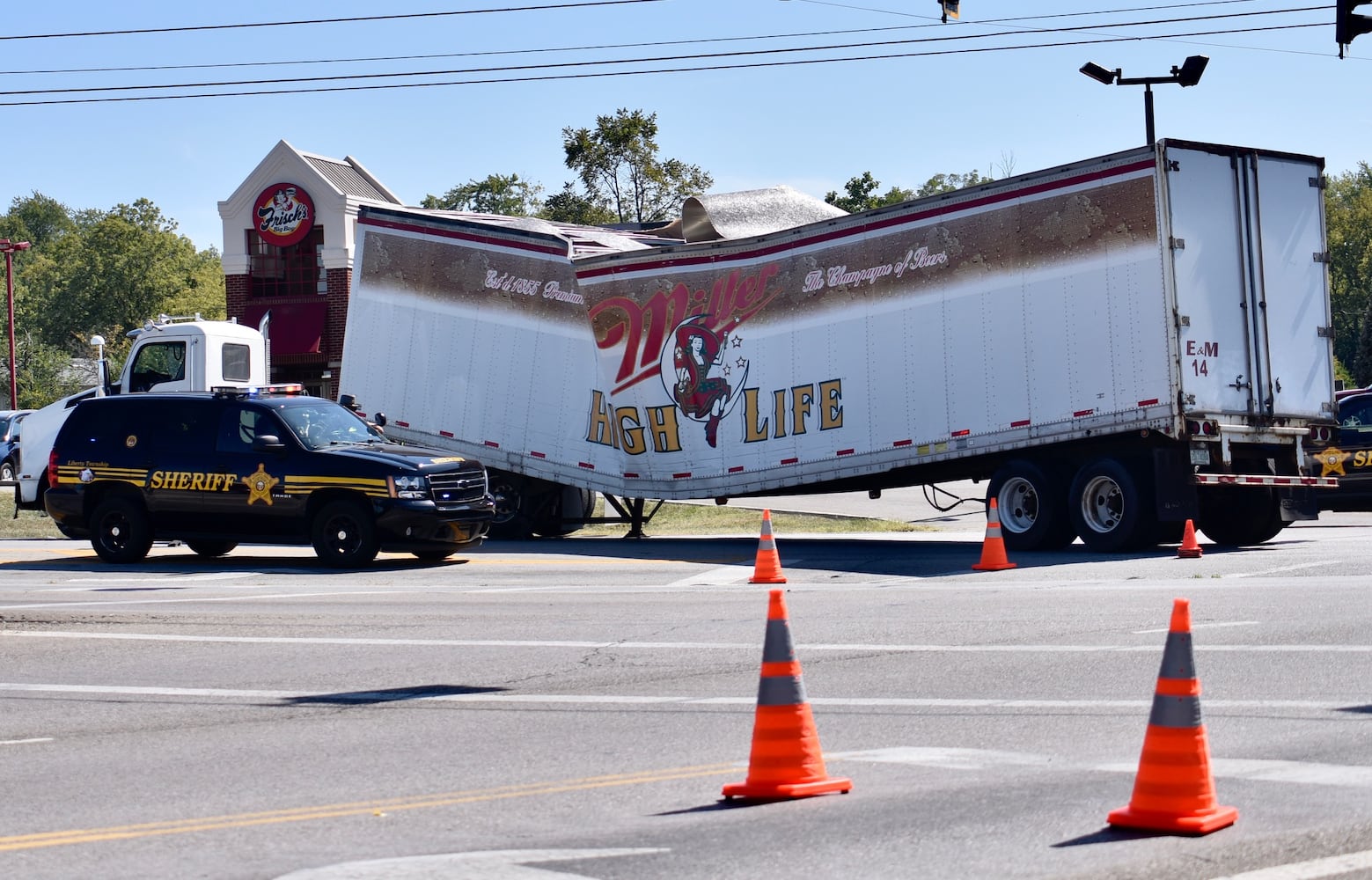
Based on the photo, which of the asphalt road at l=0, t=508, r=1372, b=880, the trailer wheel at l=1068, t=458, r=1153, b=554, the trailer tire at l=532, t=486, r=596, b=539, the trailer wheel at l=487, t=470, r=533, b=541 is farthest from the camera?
the trailer tire at l=532, t=486, r=596, b=539

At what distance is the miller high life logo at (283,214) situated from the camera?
175ft

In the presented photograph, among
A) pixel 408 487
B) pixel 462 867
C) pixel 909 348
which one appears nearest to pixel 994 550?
pixel 909 348

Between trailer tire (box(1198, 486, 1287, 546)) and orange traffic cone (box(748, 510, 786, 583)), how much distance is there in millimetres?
6179

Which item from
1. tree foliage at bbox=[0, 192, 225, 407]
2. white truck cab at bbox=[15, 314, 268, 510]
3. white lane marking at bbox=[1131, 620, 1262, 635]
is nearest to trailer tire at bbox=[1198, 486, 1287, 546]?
white lane marking at bbox=[1131, 620, 1262, 635]

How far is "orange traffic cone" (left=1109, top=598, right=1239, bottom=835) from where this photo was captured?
5965mm

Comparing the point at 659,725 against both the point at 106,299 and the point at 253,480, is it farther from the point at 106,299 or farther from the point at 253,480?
the point at 106,299

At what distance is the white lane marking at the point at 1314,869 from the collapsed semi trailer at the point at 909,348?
12.8 m

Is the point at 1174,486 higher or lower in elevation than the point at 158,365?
lower

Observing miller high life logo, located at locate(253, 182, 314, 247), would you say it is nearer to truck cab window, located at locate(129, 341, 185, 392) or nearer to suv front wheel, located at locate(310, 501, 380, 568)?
truck cab window, located at locate(129, 341, 185, 392)

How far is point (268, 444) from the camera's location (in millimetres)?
19531

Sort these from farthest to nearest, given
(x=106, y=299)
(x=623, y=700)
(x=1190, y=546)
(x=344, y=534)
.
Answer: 1. (x=106, y=299)
2. (x=344, y=534)
3. (x=1190, y=546)
4. (x=623, y=700)

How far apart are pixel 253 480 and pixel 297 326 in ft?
115

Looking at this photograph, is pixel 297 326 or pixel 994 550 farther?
pixel 297 326

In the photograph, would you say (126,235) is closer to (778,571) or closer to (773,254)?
(773,254)
